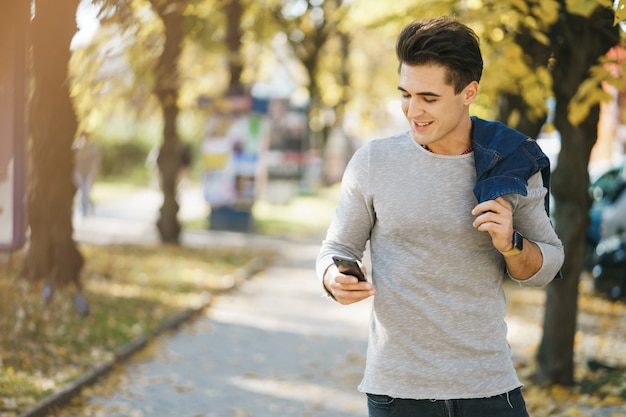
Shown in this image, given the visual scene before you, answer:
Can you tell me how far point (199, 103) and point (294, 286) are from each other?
8.11m

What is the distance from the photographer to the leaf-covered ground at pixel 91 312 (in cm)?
828

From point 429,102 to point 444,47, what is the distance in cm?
18

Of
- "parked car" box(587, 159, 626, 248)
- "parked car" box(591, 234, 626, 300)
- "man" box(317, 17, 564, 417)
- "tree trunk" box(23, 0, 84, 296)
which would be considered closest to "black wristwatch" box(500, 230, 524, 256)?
"man" box(317, 17, 564, 417)

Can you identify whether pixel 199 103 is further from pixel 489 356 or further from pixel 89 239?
pixel 489 356

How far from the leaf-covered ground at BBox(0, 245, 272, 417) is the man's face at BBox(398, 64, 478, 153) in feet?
15.3

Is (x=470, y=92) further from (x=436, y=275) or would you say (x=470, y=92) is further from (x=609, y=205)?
(x=609, y=205)

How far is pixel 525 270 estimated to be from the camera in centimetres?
324

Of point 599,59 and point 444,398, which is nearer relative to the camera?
point 444,398

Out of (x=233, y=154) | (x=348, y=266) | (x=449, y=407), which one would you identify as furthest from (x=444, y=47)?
(x=233, y=154)

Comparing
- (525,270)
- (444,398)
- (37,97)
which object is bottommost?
(444,398)

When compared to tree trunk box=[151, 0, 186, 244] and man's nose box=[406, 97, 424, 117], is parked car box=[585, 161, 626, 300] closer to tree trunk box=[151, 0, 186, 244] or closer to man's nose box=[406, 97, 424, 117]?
tree trunk box=[151, 0, 186, 244]

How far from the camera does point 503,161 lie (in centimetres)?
321

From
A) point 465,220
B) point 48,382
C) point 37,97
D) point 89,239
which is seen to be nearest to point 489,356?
point 465,220

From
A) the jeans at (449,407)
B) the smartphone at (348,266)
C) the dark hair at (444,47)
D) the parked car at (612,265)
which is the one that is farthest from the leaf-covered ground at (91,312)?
the parked car at (612,265)
